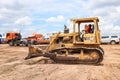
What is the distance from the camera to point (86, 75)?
14.5 meters

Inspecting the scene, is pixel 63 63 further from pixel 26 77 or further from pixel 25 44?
pixel 25 44

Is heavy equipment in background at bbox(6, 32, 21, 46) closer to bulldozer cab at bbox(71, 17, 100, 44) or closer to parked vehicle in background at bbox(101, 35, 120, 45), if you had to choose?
parked vehicle in background at bbox(101, 35, 120, 45)

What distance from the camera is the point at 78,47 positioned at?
19.7 meters

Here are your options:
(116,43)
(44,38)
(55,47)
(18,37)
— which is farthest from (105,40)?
(55,47)

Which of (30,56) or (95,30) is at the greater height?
(95,30)

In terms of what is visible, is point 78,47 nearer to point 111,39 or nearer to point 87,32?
point 87,32

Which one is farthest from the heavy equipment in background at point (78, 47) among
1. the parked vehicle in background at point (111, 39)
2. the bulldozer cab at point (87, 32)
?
the parked vehicle in background at point (111, 39)

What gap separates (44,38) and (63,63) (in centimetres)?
3626

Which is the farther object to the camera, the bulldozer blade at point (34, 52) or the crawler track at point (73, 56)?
the bulldozer blade at point (34, 52)

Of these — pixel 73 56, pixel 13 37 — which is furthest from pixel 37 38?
pixel 73 56

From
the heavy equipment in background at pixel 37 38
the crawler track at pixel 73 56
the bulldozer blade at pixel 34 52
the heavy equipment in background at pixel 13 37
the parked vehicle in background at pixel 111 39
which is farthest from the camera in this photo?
the heavy equipment in background at pixel 37 38

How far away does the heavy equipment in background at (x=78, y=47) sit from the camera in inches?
766

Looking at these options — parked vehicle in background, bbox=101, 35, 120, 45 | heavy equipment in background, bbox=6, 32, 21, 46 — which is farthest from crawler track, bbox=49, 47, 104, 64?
heavy equipment in background, bbox=6, 32, 21, 46

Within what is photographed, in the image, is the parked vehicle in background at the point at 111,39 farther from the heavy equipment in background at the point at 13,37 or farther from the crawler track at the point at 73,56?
the crawler track at the point at 73,56
